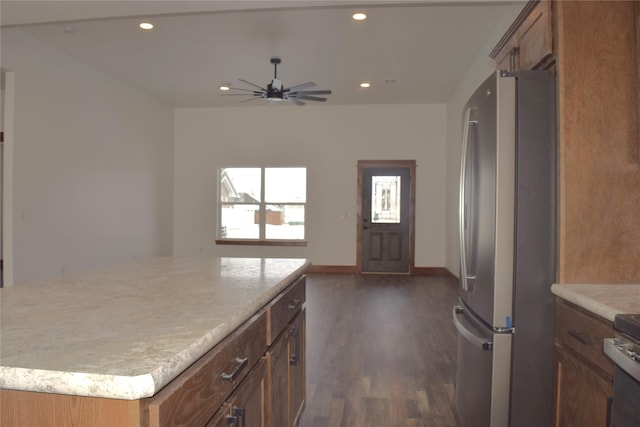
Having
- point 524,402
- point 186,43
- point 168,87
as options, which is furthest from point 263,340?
point 168,87

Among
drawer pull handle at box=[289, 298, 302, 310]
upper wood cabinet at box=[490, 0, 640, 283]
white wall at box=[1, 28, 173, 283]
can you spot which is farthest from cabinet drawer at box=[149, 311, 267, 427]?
white wall at box=[1, 28, 173, 283]

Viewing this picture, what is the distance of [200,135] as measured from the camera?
8523mm

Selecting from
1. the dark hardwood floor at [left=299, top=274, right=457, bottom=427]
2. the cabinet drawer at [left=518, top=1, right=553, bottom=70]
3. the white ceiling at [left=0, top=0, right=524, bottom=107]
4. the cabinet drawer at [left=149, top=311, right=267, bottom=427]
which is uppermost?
the white ceiling at [left=0, top=0, right=524, bottom=107]

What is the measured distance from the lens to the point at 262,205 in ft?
27.5

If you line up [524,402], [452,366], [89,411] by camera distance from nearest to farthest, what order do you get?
[89,411]
[524,402]
[452,366]

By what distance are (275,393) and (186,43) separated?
4612 millimetres

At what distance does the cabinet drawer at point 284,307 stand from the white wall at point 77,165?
166 inches

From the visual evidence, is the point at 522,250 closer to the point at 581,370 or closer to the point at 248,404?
the point at 581,370

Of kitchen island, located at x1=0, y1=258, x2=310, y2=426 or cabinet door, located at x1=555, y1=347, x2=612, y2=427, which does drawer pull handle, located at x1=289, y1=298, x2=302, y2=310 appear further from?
cabinet door, located at x1=555, y1=347, x2=612, y2=427

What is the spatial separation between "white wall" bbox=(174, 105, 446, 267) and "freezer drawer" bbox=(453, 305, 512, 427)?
230 inches

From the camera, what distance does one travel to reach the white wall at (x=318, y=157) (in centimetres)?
789

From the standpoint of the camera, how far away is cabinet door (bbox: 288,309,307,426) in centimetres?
192

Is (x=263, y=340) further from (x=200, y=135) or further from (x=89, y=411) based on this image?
(x=200, y=135)

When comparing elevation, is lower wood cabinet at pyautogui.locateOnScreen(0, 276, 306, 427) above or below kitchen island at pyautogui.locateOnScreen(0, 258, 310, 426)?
below
